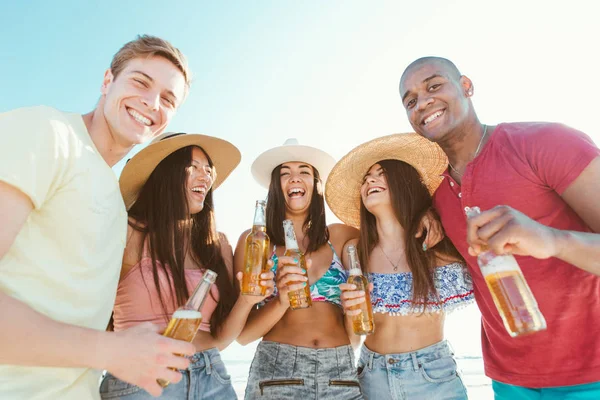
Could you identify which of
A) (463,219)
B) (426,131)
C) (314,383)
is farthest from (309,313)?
(426,131)

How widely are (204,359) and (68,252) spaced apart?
1.43m

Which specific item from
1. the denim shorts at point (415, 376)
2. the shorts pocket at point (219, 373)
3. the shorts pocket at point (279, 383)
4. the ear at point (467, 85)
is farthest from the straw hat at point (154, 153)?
the denim shorts at point (415, 376)

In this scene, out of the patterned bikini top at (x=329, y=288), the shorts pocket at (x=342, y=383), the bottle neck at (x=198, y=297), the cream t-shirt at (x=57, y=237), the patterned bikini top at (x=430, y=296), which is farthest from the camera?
the patterned bikini top at (x=329, y=288)

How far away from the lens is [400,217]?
162 inches

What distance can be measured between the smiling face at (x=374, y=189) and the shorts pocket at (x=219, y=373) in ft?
7.35

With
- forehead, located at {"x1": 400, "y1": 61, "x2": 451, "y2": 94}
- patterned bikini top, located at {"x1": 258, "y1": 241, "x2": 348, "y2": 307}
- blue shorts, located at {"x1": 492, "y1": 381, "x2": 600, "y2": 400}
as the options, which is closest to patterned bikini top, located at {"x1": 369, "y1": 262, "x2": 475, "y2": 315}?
patterned bikini top, located at {"x1": 258, "y1": 241, "x2": 348, "y2": 307}

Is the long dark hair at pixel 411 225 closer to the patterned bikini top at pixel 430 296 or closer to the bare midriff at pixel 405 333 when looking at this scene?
the patterned bikini top at pixel 430 296

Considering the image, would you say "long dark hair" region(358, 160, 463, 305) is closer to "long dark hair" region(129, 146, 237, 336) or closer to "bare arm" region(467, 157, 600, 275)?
"long dark hair" region(129, 146, 237, 336)

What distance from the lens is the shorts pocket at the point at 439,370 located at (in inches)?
125

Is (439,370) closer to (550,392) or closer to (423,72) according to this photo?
(550,392)

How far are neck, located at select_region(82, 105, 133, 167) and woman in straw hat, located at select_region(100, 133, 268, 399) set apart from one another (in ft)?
3.00

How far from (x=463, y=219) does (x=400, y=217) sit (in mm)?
1047

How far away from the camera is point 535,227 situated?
5.79 feet

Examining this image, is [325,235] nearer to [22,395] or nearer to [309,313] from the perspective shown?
[309,313]
